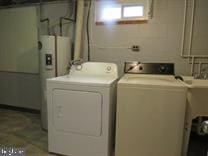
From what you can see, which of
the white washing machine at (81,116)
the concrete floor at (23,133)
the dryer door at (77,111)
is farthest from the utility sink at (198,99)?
the concrete floor at (23,133)

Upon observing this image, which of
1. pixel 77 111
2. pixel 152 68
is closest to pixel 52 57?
pixel 77 111

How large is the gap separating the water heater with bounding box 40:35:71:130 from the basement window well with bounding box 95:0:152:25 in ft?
2.37

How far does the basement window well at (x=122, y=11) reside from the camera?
8.88 ft

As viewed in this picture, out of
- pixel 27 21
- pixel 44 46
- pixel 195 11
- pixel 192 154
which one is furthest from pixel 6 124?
pixel 195 11

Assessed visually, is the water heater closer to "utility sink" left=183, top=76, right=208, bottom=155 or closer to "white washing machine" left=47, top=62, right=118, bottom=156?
"white washing machine" left=47, top=62, right=118, bottom=156

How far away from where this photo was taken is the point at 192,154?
6.16 feet

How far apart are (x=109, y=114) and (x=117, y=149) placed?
1.31ft

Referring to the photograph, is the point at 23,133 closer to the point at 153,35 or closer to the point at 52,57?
the point at 52,57

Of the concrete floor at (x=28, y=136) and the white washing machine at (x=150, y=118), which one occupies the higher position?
the white washing machine at (x=150, y=118)

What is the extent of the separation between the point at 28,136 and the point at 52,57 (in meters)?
1.21

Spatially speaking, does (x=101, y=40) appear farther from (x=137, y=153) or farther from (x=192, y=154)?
(x=192, y=154)

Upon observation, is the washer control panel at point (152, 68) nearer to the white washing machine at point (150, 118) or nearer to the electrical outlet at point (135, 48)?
the electrical outlet at point (135, 48)

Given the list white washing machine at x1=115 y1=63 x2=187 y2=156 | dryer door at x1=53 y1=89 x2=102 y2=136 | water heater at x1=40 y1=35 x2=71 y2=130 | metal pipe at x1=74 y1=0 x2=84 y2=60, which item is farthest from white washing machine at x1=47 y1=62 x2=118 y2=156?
metal pipe at x1=74 y1=0 x2=84 y2=60

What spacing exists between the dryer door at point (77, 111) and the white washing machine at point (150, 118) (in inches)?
9.9
